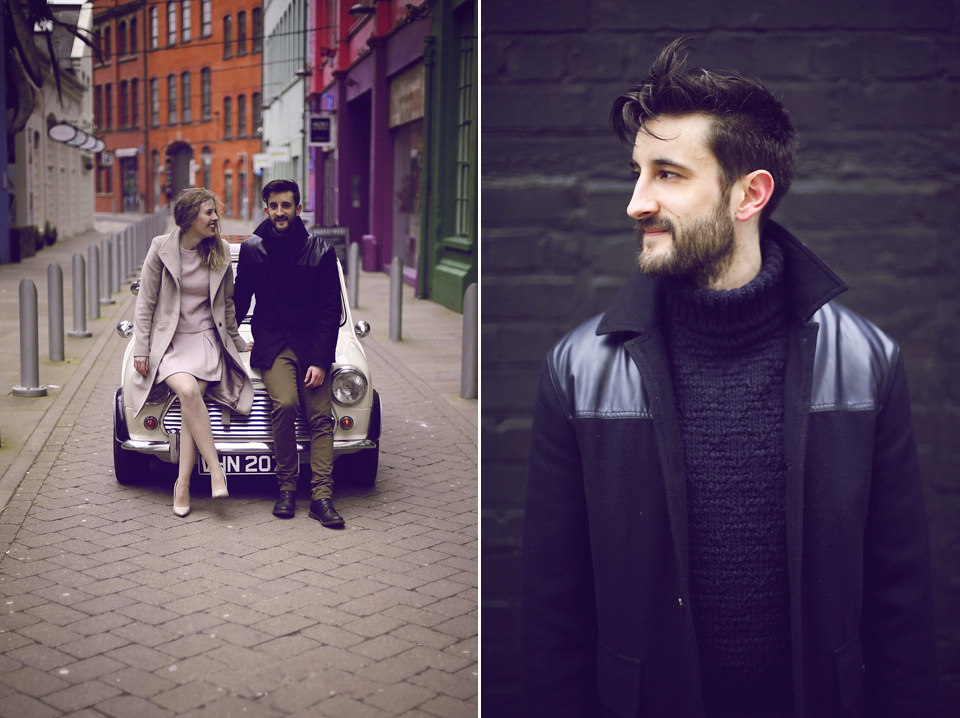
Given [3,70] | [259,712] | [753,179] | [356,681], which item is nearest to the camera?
[753,179]

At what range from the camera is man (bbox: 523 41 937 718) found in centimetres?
192

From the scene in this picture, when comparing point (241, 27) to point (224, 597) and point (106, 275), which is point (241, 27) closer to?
point (224, 597)

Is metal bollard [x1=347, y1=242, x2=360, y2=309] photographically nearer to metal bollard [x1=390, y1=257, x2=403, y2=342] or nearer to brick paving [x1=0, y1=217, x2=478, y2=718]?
metal bollard [x1=390, y1=257, x2=403, y2=342]

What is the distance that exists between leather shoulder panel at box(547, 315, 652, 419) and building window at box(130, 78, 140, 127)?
236 centimetres

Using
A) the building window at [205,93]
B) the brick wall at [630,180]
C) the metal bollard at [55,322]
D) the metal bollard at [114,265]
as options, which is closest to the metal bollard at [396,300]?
the metal bollard at [114,265]

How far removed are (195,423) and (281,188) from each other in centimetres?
100

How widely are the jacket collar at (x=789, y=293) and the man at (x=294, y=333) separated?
7.90 feet

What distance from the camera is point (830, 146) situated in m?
2.42

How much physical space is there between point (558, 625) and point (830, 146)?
51.8 inches

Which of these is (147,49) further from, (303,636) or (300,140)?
(303,636)

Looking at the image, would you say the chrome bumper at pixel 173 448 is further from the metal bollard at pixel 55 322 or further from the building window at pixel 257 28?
the metal bollard at pixel 55 322

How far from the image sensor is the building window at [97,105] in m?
3.76

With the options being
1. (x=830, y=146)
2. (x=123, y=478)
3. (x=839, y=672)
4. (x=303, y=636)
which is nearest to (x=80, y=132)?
(x=123, y=478)

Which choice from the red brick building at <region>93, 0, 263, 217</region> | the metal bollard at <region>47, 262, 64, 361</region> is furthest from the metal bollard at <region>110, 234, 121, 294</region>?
the red brick building at <region>93, 0, 263, 217</region>
